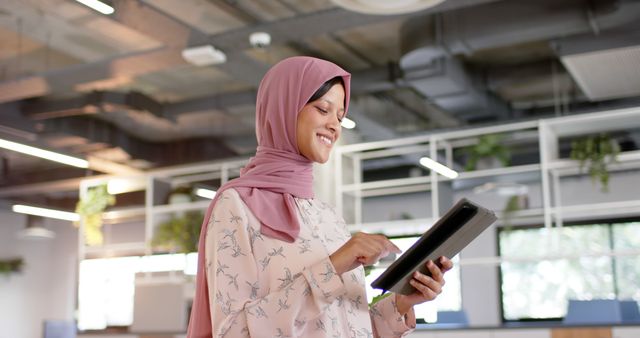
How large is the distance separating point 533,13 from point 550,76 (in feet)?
7.83

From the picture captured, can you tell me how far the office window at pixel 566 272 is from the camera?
1038cm

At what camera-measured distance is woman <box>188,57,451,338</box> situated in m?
1.21

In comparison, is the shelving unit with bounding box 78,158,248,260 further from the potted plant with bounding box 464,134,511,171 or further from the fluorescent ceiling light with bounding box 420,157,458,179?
the potted plant with bounding box 464,134,511,171

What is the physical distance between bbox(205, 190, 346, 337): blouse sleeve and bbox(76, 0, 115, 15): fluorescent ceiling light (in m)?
3.85

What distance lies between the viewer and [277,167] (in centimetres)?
136

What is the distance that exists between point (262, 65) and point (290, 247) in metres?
5.35

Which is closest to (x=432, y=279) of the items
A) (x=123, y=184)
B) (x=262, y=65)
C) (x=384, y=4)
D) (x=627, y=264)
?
(x=384, y=4)

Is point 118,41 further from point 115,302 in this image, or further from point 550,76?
point 115,302

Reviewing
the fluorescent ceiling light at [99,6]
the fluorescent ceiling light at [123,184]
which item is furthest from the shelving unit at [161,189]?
the fluorescent ceiling light at [99,6]

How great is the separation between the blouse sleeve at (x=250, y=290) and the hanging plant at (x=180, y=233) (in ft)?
23.0

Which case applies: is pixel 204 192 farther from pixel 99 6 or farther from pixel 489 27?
pixel 99 6

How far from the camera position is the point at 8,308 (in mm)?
13586

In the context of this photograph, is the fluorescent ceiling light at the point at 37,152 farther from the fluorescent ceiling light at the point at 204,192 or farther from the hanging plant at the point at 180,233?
the fluorescent ceiling light at the point at 204,192

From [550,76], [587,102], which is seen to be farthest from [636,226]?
[550,76]
